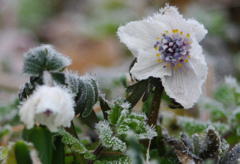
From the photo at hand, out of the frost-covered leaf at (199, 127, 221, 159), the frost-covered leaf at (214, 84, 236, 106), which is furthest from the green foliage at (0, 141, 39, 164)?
the frost-covered leaf at (214, 84, 236, 106)

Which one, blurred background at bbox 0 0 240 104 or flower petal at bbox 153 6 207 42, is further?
blurred background at bbox 0 0 240 104

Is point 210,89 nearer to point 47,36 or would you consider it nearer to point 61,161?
point 61,161

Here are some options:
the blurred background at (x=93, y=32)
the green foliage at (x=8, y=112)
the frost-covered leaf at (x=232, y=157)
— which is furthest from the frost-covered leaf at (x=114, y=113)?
the blurred background at (x=93, y=32)

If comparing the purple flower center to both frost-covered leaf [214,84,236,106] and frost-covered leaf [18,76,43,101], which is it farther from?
frost-covered leaf [214,84,236,106]

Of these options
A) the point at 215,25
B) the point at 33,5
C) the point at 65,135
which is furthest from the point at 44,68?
the point at 33,5

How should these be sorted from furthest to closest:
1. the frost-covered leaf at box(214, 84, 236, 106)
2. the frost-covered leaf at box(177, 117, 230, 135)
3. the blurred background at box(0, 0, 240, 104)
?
the blurred background at box(0, 0, 240, 104)
the frost-covered leaf at box(214, 84, 236, 106)
the frost-covered leaf at box(177, 117, 230, 135)

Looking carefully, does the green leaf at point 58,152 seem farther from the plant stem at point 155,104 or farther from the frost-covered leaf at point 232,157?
the frost-covered leaf at point 232,157
